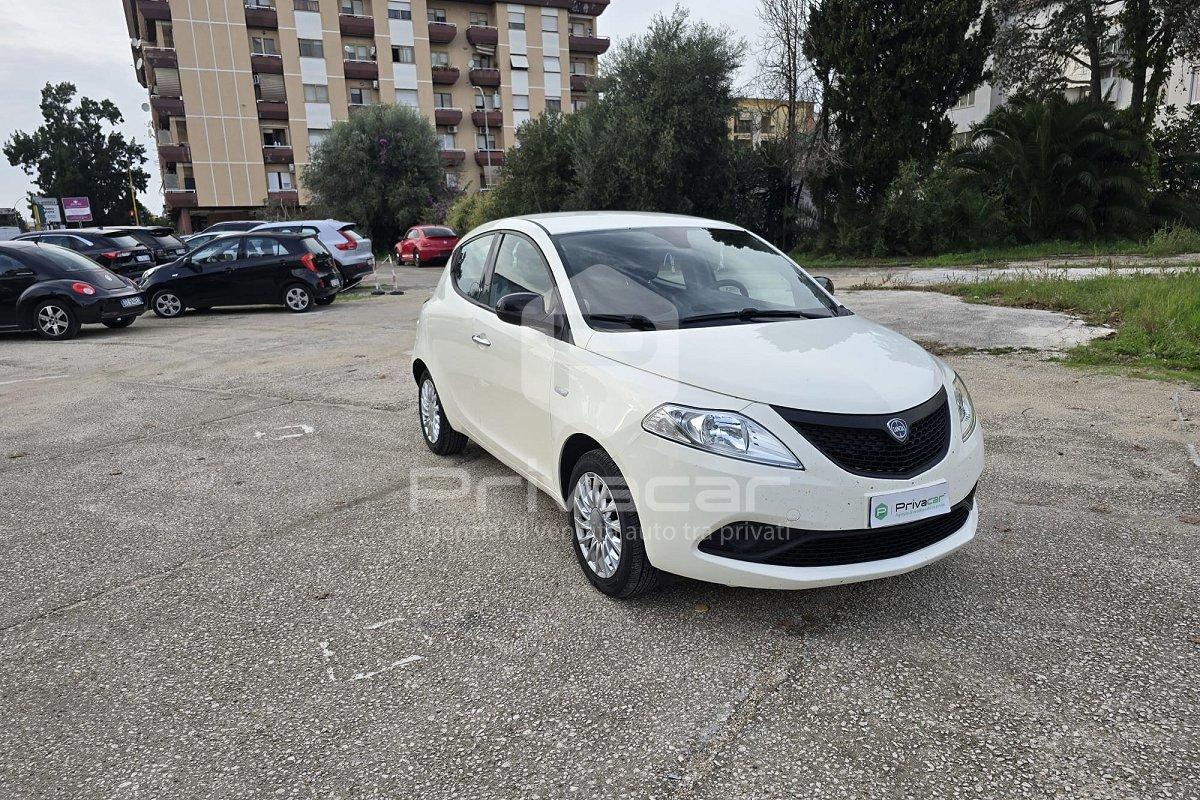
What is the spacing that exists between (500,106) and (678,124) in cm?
4255

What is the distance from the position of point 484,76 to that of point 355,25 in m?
9.92

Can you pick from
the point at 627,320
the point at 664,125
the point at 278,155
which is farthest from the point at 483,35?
the point at 627,320

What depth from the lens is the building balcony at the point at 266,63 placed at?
183 ft

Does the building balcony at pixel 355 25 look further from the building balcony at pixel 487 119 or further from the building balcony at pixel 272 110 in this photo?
the building balcony at pixel 487 119

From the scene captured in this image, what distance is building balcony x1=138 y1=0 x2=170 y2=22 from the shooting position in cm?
5302

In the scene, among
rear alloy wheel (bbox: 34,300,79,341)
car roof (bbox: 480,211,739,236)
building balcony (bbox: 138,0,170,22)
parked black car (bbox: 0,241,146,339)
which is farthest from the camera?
building balcony (bbox: 138,0,170,22)

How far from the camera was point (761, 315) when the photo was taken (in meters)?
3.96

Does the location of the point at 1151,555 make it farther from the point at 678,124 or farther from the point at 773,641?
the point at 678,124

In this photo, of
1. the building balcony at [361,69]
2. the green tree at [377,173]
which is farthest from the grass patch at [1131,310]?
the building balcony at [361,69]

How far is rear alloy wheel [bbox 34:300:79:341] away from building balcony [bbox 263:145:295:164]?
49.3 meters

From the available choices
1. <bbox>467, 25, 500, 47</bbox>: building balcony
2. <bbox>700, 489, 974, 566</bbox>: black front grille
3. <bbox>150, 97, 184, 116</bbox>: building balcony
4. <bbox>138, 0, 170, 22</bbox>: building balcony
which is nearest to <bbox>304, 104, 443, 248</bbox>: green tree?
<bbox>150, 97, 184, 116</bbox>: building balcony

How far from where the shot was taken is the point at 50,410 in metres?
7.62

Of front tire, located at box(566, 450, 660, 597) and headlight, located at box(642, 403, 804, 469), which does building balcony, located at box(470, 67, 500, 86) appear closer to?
front tire, located at box(566, 450, 660, 597)

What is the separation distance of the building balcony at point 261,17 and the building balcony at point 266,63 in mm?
1905
